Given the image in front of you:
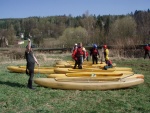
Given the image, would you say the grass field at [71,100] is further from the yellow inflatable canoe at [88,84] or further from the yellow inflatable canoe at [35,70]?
the yellow inflatable canoe at [35,70]

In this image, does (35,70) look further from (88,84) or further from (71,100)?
(71,100)

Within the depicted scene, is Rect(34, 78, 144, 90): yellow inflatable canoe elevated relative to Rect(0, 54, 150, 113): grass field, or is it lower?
elevated

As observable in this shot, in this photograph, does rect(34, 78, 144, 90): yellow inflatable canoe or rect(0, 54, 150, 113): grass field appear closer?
rect(0, 54, 150, 113): grass field

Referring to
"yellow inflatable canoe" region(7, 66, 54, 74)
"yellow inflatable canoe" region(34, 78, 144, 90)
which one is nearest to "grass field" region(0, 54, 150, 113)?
"yellow inflatable canoe" region(34, 78, 144, 90)

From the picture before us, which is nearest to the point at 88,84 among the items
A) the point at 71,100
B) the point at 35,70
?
the point at 71,100

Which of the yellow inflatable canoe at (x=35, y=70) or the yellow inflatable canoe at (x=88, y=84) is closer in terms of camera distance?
the yellow inflatable canoe at (x=88, y=84)

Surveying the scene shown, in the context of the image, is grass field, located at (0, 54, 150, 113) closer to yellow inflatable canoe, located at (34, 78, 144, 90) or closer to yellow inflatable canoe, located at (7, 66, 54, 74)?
yellow inflatable canoe, located at (34, 78, 144, 90)

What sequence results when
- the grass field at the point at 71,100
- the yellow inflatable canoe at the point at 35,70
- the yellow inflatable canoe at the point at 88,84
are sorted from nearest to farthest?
the grass field at the point at 71,100
the yellow inflatable canoe at the point at 88,84
the yellow inflatable canoe at the point at 35,70

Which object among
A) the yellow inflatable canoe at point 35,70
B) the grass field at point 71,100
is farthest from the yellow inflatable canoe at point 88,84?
the yellow inflatable canoe at point 35,70

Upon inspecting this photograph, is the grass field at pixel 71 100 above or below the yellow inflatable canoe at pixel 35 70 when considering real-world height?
below

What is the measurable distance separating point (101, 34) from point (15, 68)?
31441 millimetres

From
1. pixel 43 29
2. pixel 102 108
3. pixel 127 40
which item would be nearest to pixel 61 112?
pixel 102 108

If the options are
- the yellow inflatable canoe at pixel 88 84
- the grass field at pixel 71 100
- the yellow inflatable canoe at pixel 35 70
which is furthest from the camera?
the yellow inflatable canoe at pixel 35 70

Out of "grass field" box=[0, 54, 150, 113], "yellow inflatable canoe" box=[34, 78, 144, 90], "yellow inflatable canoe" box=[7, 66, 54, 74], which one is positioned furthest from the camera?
"yellow inflatable canoe" box=[7, 66, 54, 74]
